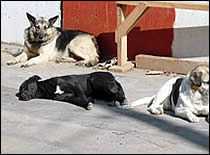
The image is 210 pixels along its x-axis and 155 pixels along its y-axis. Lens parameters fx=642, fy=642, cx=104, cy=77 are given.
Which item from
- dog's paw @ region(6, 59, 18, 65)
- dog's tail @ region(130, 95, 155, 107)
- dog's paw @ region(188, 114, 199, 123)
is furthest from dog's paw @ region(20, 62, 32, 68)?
dog's paw @ region(188, 114, 199, 123)

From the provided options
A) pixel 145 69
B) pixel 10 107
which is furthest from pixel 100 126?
pixel 145 69

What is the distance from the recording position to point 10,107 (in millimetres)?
6949

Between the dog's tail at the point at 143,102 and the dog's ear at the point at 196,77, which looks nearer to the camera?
the dog's ear at the point at 196,77

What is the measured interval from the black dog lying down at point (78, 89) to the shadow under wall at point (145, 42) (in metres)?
2.33

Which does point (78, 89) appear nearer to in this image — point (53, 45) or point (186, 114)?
point (186, 114)

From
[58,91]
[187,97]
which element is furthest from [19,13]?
[187,97]

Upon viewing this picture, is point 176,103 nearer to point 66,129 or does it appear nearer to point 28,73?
point 66,129

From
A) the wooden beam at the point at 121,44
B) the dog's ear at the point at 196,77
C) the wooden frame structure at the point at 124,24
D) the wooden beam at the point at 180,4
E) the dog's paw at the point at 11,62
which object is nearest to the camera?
the dog's ear at the point at 196,77

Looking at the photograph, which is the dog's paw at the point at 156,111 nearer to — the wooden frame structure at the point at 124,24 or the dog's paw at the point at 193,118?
the dog's paw at the point at 193,118

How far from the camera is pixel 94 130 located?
593 centimetres

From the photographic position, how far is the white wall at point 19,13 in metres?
10.7

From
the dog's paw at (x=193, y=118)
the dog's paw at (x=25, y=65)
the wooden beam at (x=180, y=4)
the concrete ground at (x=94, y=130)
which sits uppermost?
the wooden beam at (x=180, y=4)

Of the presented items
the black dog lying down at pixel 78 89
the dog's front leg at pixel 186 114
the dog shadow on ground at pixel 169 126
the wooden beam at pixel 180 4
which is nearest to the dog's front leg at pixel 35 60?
the wooden beam at pixel 180 4

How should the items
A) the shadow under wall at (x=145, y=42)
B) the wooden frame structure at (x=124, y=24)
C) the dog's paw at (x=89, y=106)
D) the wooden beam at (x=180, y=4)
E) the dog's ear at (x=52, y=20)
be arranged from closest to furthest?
1. the dog's paw at (x=89, y=106)
2. the wooden beam at (x=180, y=4)
3. the wooden frame structure at (x=124, y=24)
4. the shadow under wall at (x=145, y=42)
5. the dog's ear at (x=52, y=20)
